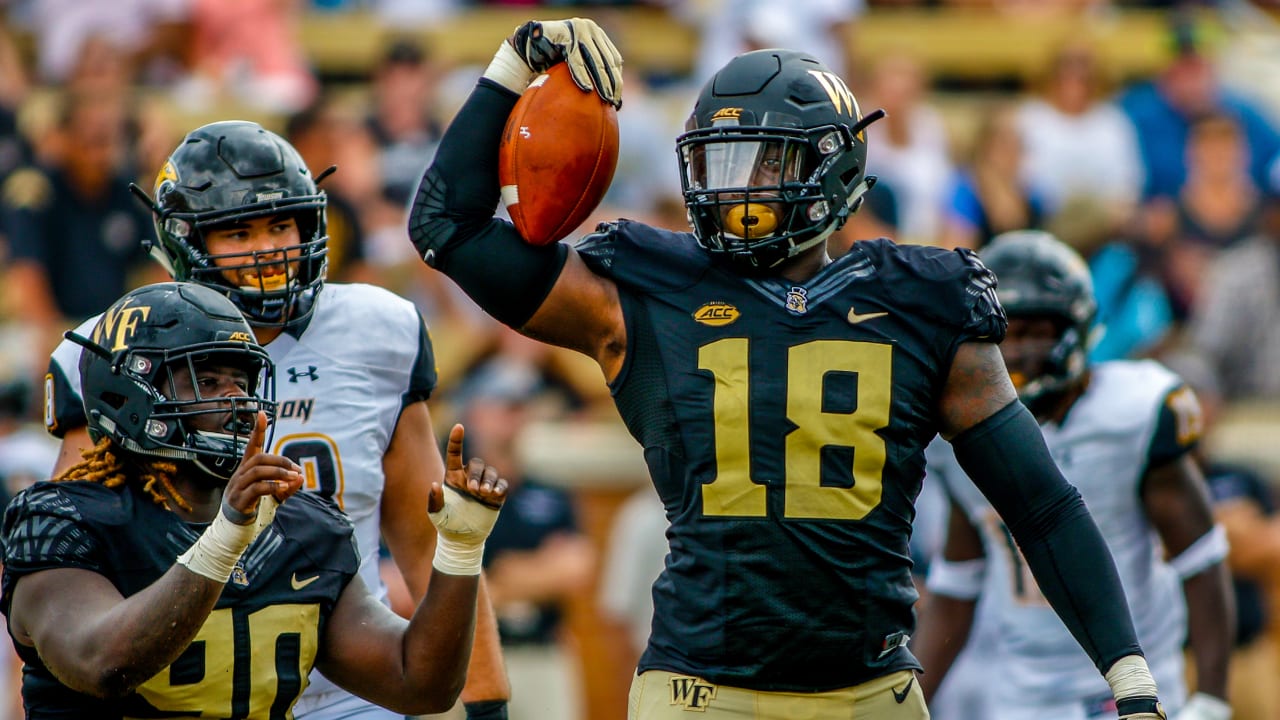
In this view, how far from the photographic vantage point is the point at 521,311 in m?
3.55

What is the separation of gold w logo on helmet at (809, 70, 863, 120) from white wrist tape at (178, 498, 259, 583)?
57.5 inches

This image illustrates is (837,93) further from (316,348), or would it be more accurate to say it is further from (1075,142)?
(1075,142)

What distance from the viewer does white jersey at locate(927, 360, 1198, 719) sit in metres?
5.12

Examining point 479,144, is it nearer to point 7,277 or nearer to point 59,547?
point 59,547

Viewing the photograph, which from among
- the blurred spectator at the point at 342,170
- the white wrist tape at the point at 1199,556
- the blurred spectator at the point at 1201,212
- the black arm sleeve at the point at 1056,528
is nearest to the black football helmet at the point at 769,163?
the black arm sleeve at the point at 1056,528

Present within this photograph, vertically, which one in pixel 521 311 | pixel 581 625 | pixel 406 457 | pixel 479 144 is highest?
pixel 479 144

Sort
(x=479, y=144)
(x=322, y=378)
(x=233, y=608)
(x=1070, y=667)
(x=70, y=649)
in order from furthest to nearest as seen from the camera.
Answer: (x=1070, y=667) < (x=322, y=378) < (x=479, y=144) < (x=233, y=608) < (x=70, y=649)

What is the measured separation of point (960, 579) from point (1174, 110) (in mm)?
6593

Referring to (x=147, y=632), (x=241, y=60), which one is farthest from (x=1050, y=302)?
(x=241, y=60)

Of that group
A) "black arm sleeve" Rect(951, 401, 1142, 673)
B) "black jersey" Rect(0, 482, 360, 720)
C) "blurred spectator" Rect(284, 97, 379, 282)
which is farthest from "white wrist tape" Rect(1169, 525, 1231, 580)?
"blurred spectator" Rect(284, 97, 379, 282)

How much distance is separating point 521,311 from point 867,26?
8499 millimetres

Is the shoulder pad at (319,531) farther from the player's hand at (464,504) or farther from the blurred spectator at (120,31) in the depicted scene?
the blurred spectator at (120,31)

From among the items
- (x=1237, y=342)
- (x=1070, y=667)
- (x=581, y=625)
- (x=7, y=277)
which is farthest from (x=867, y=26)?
(x=1070, y=667)

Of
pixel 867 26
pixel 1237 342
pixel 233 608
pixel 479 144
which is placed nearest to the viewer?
pixel 233 608
